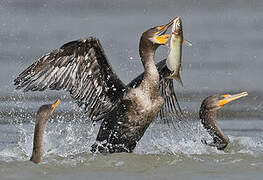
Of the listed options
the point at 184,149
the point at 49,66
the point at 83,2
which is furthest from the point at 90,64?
the point at 83,2

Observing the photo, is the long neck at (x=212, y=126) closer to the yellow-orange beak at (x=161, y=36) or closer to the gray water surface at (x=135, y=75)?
the gray water surface at (x=135, y=75)

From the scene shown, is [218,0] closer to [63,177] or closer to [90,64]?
[90,64]

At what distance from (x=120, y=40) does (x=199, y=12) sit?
3.10 meters

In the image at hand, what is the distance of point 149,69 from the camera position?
10.2m

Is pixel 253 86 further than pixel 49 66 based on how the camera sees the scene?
Yes

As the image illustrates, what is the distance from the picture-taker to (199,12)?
19578mm

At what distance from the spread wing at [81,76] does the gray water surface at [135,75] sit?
0.70 metres

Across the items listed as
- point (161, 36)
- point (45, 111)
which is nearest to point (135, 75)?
point (161, 36)

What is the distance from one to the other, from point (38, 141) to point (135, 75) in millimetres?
4986

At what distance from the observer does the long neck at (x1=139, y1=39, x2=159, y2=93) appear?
10148 millimetres

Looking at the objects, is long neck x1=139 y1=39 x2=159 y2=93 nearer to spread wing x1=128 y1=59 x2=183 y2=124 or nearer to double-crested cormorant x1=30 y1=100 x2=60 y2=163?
spread wing x1=128 y1=59 x2=183 y2=124

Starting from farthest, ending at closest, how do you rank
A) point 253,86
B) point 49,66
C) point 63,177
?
point 253,86
point 49,66
point 63,177

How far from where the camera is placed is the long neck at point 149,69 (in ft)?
33.3

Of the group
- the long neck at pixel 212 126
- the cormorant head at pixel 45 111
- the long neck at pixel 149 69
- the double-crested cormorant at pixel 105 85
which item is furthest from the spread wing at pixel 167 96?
the cormorant head at pixel 45 111
